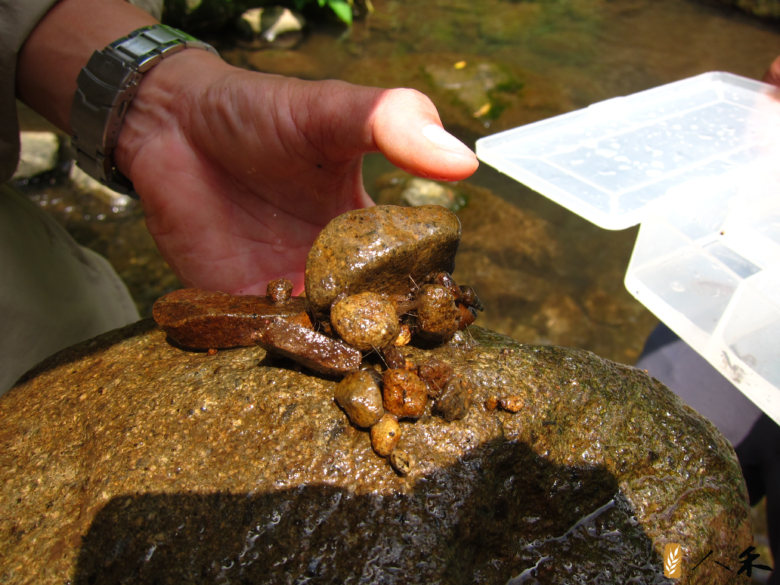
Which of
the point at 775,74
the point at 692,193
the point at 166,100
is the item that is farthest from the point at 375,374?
the point at 775,74

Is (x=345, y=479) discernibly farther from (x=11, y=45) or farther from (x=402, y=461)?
(x=11, y=45)

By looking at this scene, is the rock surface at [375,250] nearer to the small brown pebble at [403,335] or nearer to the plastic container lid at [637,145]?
the small brown pebble at [403,335]

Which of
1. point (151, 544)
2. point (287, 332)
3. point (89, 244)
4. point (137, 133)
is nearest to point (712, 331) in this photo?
point (287, 332)

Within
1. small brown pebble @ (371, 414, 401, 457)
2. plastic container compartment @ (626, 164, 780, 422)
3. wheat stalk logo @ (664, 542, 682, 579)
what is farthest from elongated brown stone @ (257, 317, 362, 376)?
plastic container compartment @ (626, 164, 780, 422)

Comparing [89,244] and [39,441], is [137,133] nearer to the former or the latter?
[39,441]

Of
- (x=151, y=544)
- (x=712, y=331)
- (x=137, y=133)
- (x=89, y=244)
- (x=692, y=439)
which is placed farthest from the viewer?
(x=89, y=244)

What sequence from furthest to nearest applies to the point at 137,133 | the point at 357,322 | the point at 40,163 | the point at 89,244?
1. the point at 40,163
2. the point at 89,244
3. the point at 137,133
4. the point at 357,322

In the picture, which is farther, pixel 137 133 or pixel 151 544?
pixel 137 133

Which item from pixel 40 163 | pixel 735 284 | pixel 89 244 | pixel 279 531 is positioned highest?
pixel 735 284
